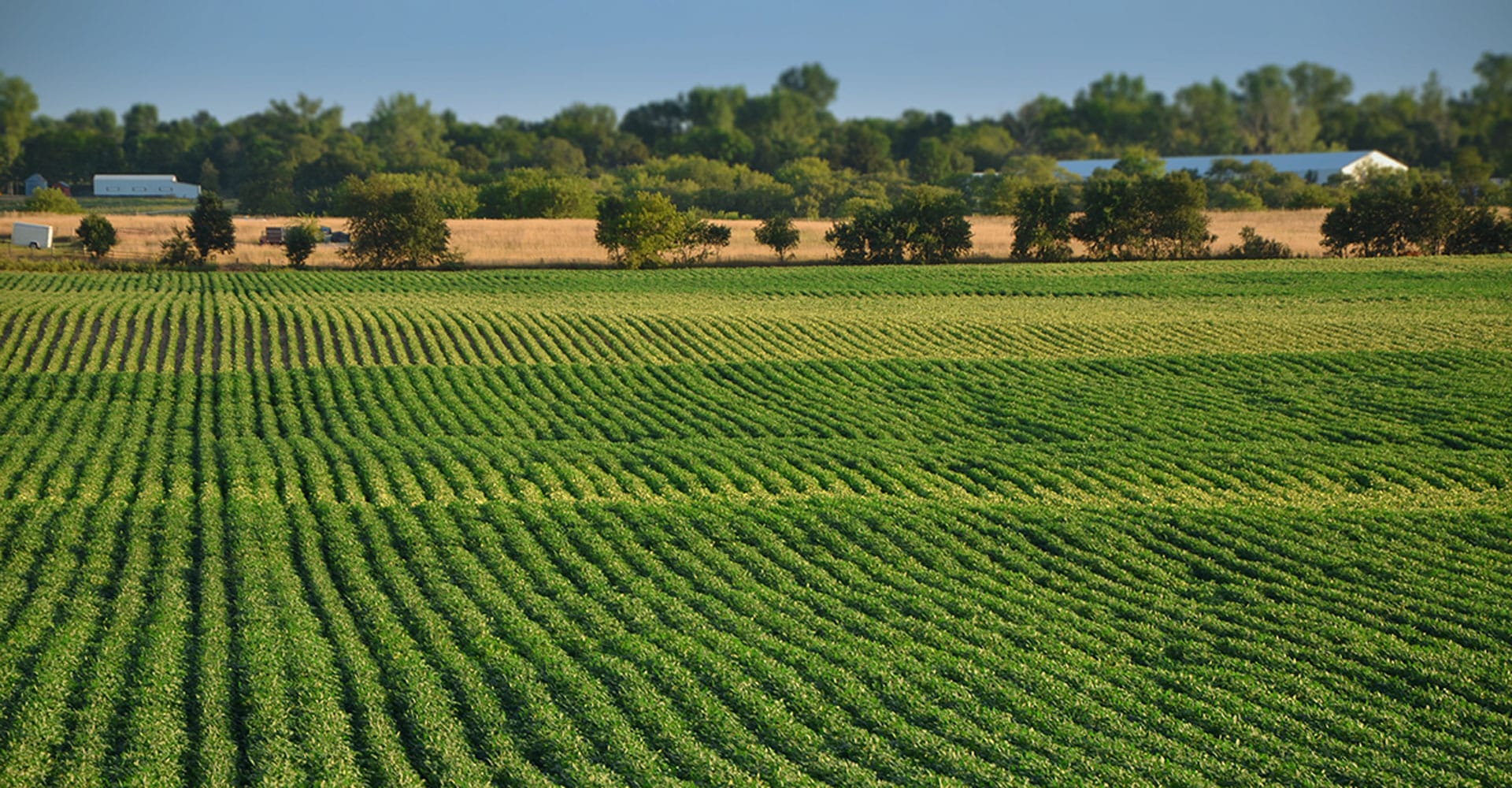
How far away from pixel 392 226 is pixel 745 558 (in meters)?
46.3

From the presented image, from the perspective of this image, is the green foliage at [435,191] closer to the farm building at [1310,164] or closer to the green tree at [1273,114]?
the farm building at [1310,164]

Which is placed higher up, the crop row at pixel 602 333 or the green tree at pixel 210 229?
the green tree at pixel 210 229

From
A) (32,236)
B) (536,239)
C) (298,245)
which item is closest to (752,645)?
(298,245)

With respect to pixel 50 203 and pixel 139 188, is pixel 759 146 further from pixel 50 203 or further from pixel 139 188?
pixel 50 203

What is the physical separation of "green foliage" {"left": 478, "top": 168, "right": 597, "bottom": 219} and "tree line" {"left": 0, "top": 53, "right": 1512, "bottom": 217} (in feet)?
0.53

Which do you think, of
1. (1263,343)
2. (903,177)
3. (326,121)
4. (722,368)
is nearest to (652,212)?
(722,368)

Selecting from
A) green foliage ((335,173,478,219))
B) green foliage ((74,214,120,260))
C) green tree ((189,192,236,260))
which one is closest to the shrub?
green foliage ((335,173,478,219))

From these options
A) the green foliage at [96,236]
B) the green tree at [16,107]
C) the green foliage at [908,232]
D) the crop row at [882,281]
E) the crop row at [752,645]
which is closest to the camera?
the crop row at [752,645]

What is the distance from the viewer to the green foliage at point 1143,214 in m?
63.5

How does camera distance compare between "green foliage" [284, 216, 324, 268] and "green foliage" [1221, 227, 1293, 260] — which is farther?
"green foliage" [1221, 227, 1293, 260]

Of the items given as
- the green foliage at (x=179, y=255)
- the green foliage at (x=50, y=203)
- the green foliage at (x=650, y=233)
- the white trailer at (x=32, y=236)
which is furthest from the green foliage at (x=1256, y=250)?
the green foliage at (x=50, y=203)

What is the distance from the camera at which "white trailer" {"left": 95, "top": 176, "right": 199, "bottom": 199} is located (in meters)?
110

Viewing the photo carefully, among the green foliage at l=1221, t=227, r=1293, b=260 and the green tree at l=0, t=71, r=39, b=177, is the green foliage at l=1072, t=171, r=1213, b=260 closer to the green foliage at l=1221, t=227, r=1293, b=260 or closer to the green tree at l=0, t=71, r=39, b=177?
the green foliage at l=1221, t=227, r=1293, b=260

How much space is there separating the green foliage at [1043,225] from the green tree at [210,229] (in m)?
42.9
